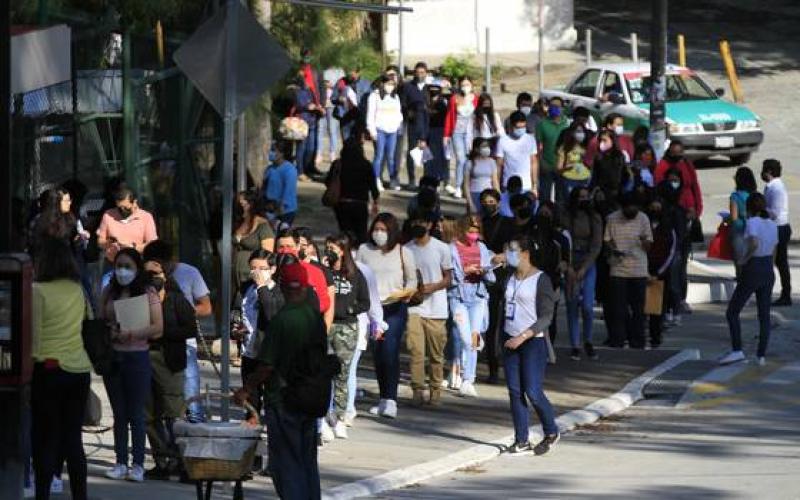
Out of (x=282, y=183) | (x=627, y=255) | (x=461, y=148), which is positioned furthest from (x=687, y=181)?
(x=461, y=148)

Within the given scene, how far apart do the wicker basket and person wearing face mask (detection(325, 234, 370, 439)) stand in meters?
4.02

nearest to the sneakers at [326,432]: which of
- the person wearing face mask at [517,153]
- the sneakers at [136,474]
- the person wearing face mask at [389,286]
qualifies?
the person wearing face mask at [389,286]

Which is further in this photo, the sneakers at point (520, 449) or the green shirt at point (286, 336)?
the sneakers at point (520, 449)

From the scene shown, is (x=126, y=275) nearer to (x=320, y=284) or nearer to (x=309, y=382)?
(x=320, y=284)

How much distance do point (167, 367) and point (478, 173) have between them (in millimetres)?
11474

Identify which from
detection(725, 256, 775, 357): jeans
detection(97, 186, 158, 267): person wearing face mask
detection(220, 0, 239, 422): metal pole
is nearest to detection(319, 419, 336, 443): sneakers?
detection(97, 186, 158, 267): person wearing face mask

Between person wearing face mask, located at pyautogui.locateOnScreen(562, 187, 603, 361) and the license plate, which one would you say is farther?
the license plate

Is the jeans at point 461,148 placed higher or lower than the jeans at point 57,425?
higher

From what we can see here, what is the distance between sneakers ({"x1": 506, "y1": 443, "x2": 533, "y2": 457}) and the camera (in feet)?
51.5

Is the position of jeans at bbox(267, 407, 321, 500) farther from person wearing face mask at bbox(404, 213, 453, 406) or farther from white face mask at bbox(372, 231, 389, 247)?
A: person wearing face mask at bbox(404, 213, 453, 406)

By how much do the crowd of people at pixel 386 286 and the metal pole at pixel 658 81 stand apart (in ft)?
2.86

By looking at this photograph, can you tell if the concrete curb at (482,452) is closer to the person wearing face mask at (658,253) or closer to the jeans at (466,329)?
the person wearing face mask at (658,253)

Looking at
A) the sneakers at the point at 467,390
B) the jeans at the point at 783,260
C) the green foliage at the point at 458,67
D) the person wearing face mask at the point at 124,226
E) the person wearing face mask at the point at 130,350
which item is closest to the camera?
the person wearing face mask at the point at 130,350

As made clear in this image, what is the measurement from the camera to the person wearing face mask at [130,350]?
13.4m
